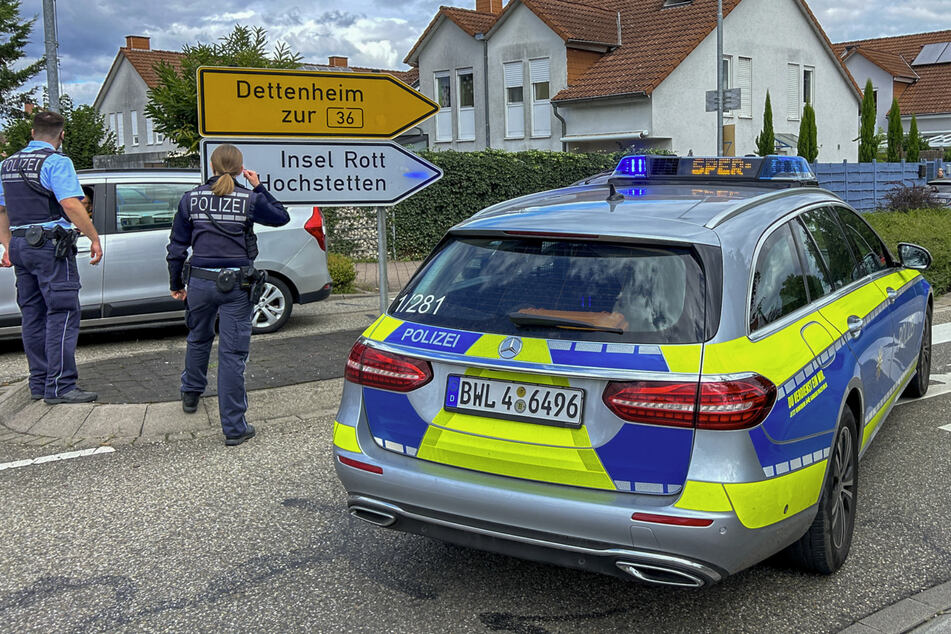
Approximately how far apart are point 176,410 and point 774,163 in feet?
13.3

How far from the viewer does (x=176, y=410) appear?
646 cm

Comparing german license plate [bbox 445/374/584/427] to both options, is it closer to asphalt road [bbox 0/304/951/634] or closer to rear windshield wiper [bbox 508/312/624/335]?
rear windshield wiper [bbox 508/312/624/335]

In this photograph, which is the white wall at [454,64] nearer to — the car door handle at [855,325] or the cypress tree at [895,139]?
the cypress tree at [895,139]

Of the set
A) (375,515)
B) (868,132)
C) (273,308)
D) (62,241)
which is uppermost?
(868,132)

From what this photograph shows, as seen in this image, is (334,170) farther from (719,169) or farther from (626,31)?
(626,31)

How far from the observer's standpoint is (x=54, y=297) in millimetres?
6645

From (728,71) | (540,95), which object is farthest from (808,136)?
(540,95)

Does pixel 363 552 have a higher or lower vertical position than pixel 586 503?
lower

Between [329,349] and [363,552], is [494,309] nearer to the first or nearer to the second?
[363,552]

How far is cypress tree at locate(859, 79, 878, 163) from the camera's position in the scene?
3506 centimetres

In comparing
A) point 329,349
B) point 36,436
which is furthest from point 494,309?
point 329,349

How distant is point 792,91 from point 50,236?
1314 inches

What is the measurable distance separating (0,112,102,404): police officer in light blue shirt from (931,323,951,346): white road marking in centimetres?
752

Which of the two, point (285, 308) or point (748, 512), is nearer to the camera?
point (748, 512)
